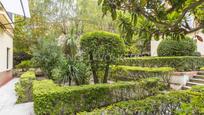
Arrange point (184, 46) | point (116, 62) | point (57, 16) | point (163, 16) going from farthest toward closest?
point (57, 16) → point (184, 46) → point (116, 62) → point (163, 16)

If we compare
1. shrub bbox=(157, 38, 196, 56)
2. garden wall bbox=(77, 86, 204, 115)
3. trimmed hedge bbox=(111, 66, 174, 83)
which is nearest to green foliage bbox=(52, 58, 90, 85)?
trimmed hedge bbox=(111, 66, 174, 83)

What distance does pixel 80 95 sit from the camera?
7.53 meters

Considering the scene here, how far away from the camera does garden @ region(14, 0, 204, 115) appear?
11.8 ft

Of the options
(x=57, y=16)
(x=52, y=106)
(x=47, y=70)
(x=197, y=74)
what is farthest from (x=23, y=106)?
(x=57, y=16)

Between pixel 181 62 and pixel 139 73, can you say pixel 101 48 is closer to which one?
pixel 139 73

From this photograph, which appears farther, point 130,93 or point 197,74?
point 197,74

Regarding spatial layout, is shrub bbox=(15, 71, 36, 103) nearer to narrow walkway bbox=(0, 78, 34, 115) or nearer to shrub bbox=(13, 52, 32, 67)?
narrow walkway bbox=(0, 78, 34, 115)

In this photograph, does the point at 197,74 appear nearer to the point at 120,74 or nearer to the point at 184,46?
the point at 184,46

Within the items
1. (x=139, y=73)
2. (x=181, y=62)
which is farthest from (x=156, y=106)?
(x=139, y=73)

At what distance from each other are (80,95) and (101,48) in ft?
11.3

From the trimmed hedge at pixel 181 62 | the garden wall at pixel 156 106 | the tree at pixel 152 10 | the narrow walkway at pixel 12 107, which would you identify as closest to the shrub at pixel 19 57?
the narrow walkway at pixel 12 107

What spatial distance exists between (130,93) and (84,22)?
16.4 m

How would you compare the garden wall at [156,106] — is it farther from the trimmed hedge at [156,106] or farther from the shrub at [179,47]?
the shrub at [179,47]

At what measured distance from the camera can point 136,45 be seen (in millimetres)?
24094
